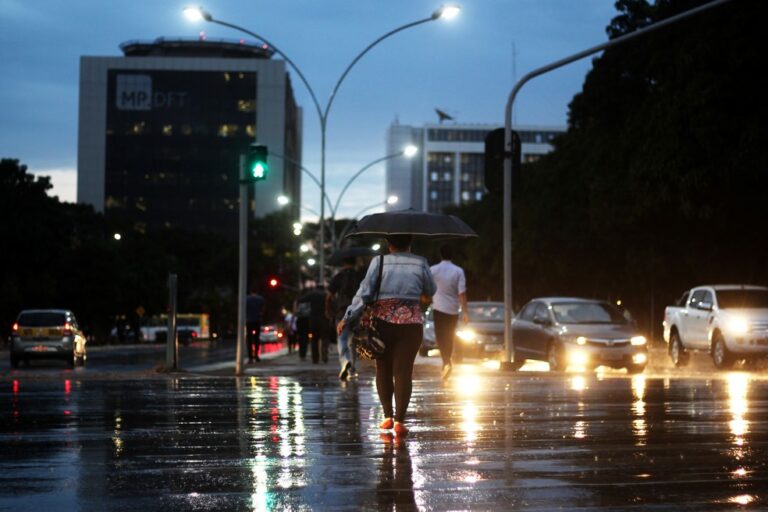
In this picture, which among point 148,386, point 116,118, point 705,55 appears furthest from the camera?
point 116,118

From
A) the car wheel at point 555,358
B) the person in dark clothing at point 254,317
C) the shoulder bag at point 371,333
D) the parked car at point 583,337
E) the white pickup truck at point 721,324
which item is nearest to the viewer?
the shoulder bag at point 371,333

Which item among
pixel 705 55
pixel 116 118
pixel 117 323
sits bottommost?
pixel 117 323

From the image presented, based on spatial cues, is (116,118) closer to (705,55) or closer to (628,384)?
(705,55)

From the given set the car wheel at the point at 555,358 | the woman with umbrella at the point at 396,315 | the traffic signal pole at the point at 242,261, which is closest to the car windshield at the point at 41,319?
the traffic signal pole at the point at 242,261

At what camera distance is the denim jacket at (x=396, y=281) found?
34.7ft

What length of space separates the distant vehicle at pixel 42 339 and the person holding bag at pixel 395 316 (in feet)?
81.2

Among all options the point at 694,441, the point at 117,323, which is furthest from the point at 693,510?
the point at 117,323

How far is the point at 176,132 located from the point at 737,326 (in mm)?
149412

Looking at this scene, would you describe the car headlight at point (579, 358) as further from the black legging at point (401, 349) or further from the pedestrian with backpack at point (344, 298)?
the black legging at point (401, 349)

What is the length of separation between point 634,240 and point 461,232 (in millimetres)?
37018

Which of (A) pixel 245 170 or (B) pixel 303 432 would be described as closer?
(B) pixel 303 432

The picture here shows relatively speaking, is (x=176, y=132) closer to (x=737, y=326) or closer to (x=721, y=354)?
(x=721, y=354)

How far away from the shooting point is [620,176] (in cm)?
4556

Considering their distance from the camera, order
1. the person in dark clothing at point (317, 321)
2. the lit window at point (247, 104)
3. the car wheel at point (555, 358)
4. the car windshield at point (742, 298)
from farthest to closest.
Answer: the lit window at point (247, 104) → the person in dark clothing at point (317, 321) → the car windshield at point (742, 298) → the car wheel at point (555, 358)
